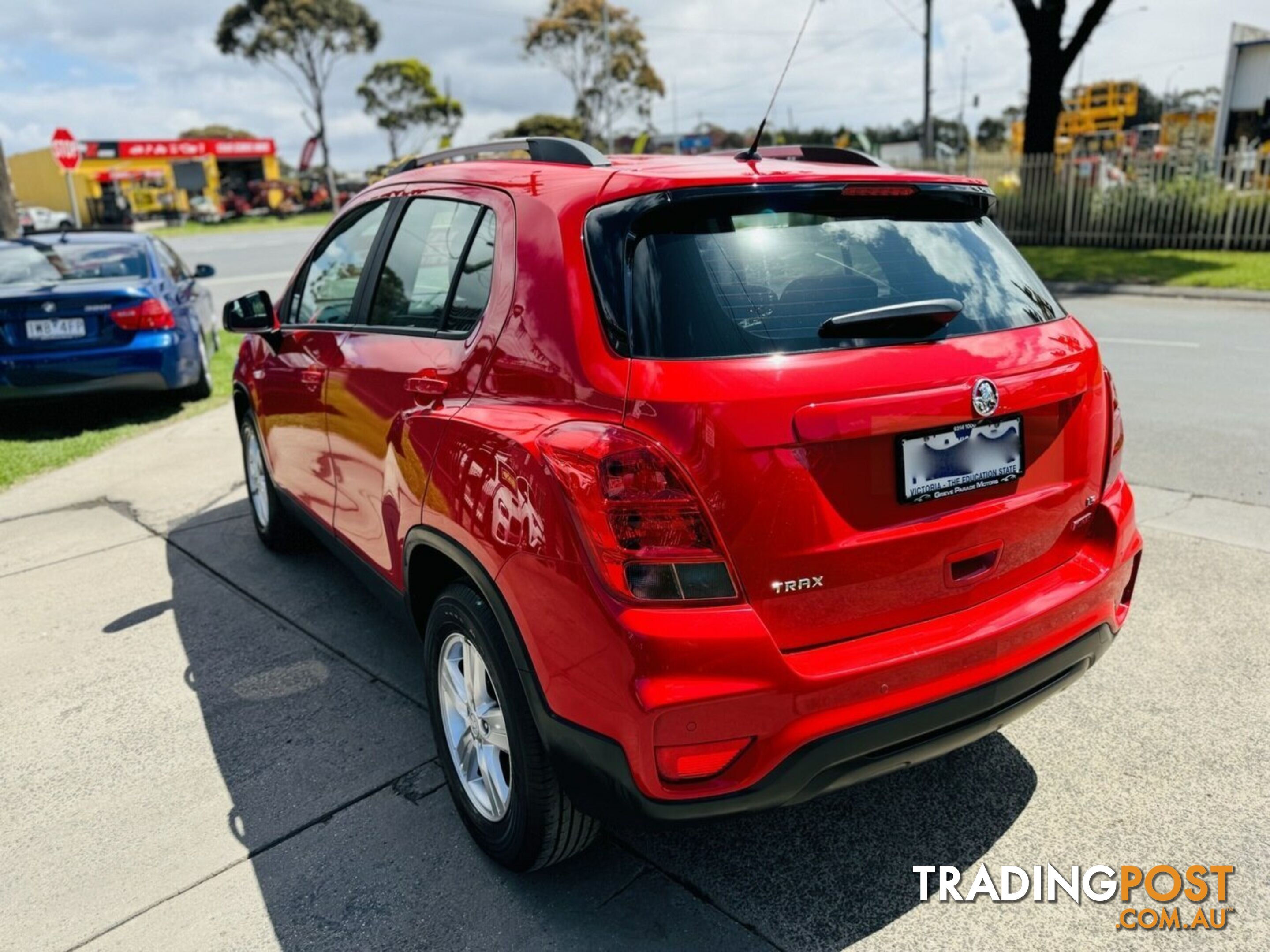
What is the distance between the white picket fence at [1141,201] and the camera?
1688 centimetres

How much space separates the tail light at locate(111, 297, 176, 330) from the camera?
7.59m

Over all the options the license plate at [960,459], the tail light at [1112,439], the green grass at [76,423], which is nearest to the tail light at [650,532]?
A: the license plate at [960,459]

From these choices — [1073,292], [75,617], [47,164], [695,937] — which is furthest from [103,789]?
[47,164]

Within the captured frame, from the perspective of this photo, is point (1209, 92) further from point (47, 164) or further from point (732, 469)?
point (47, 164)

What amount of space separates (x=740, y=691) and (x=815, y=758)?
24cm

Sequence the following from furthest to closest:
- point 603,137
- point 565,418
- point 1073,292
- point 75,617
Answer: point 603,137 → point 1073,292 → point 75,617 → point 565,418

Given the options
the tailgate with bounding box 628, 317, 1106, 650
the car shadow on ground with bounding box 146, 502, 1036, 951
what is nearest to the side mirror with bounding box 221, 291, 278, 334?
the car shadow on ground with bounding box 146, 502, 1036, 951

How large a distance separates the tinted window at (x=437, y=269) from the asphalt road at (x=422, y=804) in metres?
1.40

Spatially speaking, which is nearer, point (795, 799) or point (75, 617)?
point (795, 799)

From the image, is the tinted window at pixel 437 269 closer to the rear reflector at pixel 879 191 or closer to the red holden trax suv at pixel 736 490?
the red holden trax suv at pixel 736 490

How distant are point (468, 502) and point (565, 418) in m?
0.41

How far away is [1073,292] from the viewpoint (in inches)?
557

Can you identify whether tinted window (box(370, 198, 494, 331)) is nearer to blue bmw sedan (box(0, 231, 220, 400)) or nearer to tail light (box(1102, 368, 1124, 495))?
tail light (box(1102, 368, 1124, 495))

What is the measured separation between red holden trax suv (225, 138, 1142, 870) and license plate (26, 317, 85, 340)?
5966mm
